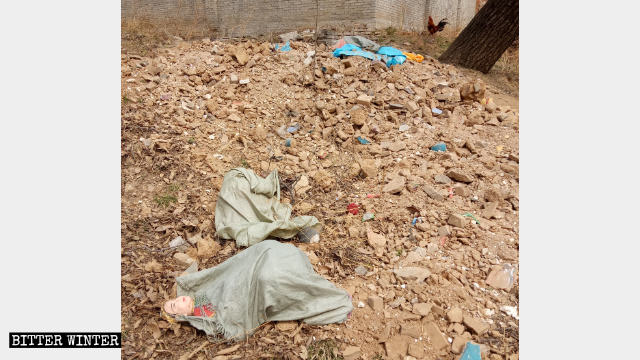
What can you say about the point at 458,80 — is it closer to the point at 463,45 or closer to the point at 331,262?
the point at 463,45

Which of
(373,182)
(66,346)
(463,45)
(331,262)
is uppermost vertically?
(463,45)

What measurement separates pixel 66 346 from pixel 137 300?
1.73ft

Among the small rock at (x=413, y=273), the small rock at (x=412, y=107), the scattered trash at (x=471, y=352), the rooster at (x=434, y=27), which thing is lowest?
the scattered trash at (x=471, y=352)

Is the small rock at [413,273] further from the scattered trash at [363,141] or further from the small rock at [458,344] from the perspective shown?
the scattered trash at [363,141]

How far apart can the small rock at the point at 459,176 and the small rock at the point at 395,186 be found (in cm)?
44

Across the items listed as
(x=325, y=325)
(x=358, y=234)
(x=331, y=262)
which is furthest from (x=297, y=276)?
(x=358, y=234)

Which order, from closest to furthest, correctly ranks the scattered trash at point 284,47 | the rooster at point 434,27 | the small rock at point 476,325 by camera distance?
1. the small rock at point 476,325
2. the scattered trash at point 284,47
3. the rooster at point 434,27

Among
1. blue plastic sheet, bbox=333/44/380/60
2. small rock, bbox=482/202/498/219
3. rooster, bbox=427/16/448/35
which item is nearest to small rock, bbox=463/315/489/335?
small rock, bbox=482/202/498/219

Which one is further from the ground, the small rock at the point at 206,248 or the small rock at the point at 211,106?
the small rock at the point at 211,106

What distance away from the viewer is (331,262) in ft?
9.62

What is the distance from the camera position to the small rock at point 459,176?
3506 millimetres

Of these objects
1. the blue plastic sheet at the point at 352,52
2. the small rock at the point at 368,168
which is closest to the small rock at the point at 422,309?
the small rock at the point at 368,168

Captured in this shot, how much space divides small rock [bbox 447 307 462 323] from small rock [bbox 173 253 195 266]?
192cm

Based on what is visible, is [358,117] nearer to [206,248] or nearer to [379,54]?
[379,54]
